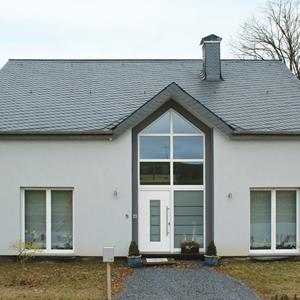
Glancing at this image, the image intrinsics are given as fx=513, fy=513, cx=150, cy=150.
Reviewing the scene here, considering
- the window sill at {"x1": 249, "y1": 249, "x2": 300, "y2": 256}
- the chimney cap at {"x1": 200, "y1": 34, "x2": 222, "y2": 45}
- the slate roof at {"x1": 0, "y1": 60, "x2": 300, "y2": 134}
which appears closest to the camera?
the window sill at {"x1": 249, "y1": 249, "x2": 300, "y2": 256}

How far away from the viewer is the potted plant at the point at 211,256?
15.4 metres

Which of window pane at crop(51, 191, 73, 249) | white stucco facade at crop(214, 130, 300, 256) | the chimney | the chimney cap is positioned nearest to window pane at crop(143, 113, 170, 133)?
white stucco facade at crop(214, 130, 300, 256)

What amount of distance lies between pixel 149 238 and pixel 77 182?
290 centimetres

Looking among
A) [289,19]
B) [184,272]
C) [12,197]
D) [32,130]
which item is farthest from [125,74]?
[289,19]

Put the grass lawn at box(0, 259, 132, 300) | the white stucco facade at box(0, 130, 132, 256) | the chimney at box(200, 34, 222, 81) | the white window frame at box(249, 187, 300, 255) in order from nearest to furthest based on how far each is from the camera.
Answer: the grass lawn at box(0, 259, 132, 300) < the white stucco facade at box(0, 130, 132, 256) < the white window frame at box(249, 187, 300, 255) < the chimney at box(200, 34, 222, 81)

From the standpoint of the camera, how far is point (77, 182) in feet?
52.9

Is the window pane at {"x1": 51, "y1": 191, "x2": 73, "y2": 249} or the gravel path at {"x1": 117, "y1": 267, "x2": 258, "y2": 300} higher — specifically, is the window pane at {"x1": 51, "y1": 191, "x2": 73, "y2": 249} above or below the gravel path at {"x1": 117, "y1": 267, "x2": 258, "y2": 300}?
above

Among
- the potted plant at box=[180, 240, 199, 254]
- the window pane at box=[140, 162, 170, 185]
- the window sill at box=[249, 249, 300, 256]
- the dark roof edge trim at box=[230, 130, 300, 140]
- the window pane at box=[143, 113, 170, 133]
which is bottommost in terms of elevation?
the window sill at box=[249, 249, 300, 256]

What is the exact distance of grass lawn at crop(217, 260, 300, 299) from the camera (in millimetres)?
11945

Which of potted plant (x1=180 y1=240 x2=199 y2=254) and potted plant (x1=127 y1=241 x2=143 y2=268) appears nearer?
potted plant (x1=127 y1=241 x2=143 y2=268)

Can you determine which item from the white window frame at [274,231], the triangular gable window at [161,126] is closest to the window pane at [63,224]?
the triangular gable window at [161,126]

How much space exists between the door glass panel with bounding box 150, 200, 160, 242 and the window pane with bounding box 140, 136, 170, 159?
1.48 m

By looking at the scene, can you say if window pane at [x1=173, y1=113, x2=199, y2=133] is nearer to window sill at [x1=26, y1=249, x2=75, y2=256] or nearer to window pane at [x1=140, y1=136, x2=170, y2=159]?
window pane at [x1=140, y1=136, x2=170, y2=159]

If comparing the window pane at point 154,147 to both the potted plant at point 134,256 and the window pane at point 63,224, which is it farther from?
the potted plant at point 134,256
